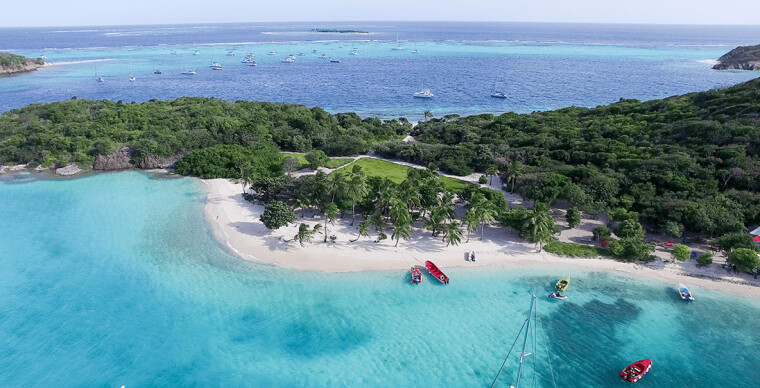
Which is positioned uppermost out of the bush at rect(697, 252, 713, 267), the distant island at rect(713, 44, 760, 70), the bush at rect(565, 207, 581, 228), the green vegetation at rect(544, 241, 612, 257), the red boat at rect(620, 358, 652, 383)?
the distant island at rect(713, 44, 760, 70)

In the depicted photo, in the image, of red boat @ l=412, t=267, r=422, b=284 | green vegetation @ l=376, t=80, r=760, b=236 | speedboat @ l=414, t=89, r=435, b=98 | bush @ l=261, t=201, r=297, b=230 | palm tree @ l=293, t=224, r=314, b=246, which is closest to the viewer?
red boat @ l=412, t=267, r=422, b=284

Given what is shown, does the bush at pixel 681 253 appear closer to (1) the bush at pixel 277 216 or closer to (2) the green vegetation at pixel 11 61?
(1) the bush at pixel 277 216

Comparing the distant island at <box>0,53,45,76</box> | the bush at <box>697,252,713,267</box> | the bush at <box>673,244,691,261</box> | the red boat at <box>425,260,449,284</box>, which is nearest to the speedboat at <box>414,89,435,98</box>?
the red boat at <box>425,260,449,284</box>

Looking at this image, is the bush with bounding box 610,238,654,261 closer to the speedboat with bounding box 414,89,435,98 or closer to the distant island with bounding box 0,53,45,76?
the speedboat with bounding box 414,89,435,98

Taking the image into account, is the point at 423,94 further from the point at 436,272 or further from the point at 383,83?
the point at 436,272

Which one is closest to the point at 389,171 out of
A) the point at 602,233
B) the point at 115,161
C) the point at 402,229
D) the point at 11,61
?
the point at 402,229

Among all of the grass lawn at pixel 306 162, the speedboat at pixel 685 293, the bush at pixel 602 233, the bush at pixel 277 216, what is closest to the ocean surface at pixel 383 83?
the grass lawn at pixel 306 162
